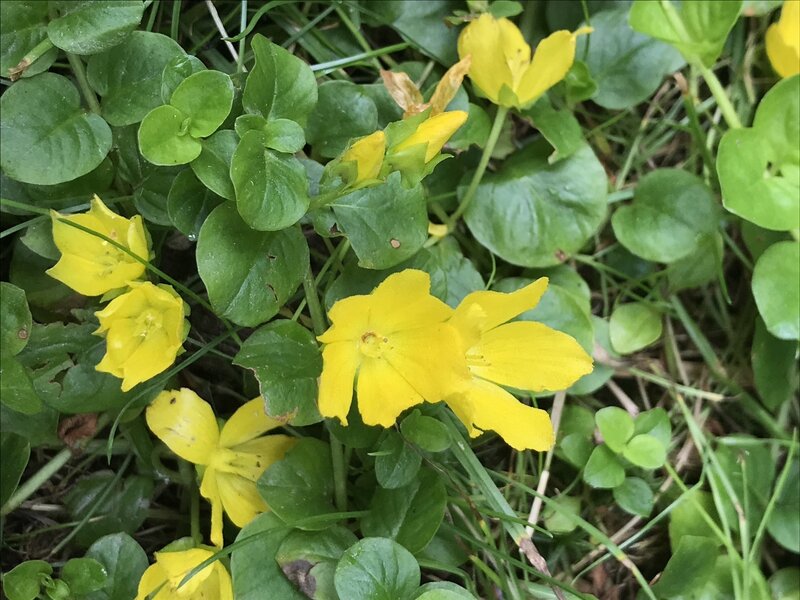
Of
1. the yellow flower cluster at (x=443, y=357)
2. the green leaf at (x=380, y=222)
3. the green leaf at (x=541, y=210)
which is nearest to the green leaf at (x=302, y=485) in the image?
the yellow flower cluster at (x=443, y=357)

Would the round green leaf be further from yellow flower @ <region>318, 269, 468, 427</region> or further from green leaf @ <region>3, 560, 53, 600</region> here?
green leaf @ <region>3, 560, 53, 600</region>

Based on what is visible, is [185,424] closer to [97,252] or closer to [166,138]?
[97,252]

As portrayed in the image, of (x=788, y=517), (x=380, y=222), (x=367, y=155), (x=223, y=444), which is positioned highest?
(x=367, y=155)

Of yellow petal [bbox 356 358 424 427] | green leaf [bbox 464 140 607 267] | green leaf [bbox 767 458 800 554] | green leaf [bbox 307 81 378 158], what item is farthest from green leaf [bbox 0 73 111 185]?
green leaf [bbox 767 458 800 554]

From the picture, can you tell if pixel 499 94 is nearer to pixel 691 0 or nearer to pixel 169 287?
pixel 691 0

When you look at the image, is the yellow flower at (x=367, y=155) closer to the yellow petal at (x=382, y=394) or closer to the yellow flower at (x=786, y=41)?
the yellow petal at (x=382, y=394)

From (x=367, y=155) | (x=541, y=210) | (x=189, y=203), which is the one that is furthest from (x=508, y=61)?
(x=189, y=203)
